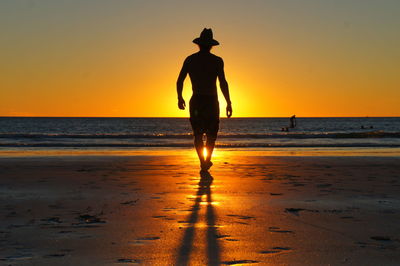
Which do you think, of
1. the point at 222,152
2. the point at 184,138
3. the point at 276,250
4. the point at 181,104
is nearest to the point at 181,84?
the point at 181,104

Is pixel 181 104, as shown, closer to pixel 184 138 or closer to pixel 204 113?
pixel 204 113

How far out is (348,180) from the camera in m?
7.35

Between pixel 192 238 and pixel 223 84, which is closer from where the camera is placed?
pixel 192 238

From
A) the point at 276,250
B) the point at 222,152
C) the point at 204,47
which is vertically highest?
the point at 204,47

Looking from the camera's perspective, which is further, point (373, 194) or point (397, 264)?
point (373, 194)

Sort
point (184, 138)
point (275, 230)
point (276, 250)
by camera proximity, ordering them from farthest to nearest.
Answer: point (184, 138) < point (275, 230) < point (276, 250)

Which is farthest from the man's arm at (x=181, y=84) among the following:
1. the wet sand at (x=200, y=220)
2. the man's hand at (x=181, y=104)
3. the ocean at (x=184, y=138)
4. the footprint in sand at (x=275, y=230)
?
the ocean at (x=184, y=138)

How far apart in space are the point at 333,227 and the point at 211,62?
4899mm

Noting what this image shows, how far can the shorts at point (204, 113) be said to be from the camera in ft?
27.1

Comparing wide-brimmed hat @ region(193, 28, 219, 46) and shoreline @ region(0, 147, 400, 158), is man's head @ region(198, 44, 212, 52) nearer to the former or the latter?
wide-brimmed hat @ region(193, 28, 219, 46)

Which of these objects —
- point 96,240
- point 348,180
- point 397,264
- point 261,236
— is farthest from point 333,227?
point 348,180

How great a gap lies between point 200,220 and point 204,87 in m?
4.42

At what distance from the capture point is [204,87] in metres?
8.34

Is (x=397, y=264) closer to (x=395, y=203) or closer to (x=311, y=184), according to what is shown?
(x=395, y=203)
